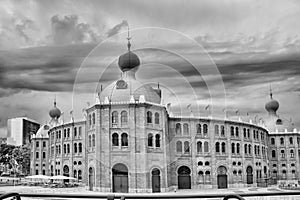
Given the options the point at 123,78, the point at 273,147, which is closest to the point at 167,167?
the point at 123,78

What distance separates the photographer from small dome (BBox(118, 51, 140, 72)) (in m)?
62.1

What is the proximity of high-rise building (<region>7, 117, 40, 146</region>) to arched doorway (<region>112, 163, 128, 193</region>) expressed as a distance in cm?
12946

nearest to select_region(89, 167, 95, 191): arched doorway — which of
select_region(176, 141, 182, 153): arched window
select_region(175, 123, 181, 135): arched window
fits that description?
select_region(176, 141, 182, 153): arched window

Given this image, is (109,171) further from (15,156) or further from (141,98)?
(15,156)

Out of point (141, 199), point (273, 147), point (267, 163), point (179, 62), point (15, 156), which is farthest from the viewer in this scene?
point (15, 156)

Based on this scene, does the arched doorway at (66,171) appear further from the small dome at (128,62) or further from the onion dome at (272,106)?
the onion dome at (272,106)

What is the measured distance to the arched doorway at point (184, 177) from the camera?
209ft

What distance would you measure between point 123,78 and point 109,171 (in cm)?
1522

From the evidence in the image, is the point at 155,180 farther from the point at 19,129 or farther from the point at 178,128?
the point at 19,129

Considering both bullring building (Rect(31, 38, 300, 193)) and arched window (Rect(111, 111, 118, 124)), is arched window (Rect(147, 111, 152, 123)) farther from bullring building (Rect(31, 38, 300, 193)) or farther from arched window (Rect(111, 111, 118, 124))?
arched window (Rect(111, 111, 118, 124))

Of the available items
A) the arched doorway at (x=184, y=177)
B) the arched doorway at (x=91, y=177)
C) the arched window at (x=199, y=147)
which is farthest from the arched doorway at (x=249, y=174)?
the arched doorway at (x=91, y=177)

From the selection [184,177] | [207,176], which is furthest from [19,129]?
[207,176]

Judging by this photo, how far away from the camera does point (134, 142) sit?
5422 cm

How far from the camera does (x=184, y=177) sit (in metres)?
64.1
